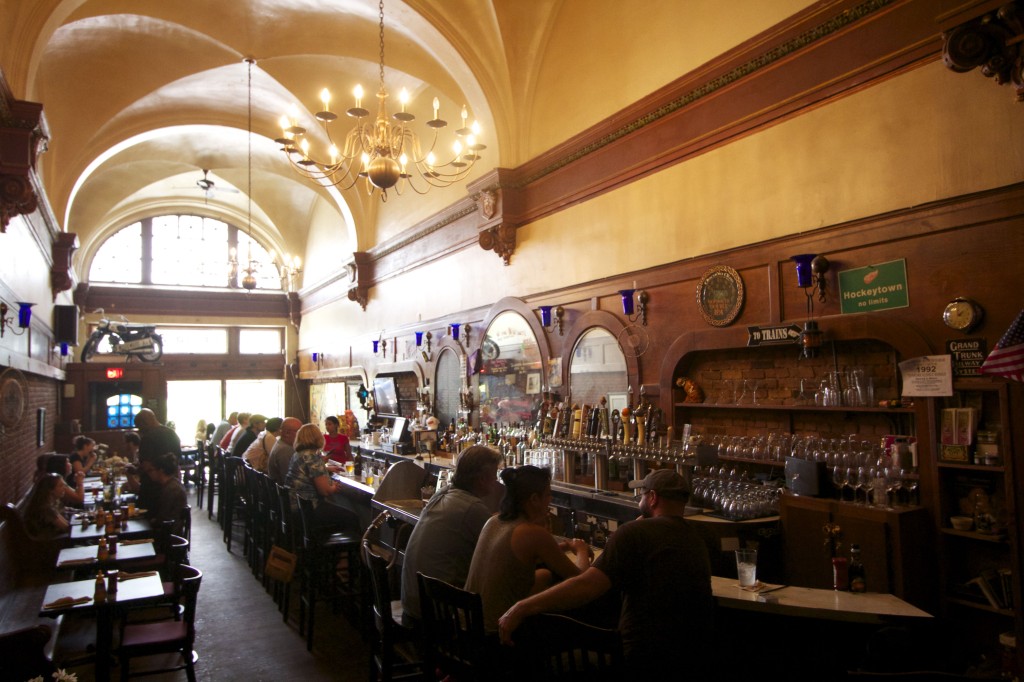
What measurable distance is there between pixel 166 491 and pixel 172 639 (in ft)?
8.31

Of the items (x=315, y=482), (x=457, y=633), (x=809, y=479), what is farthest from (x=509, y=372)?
(x=457, y=633)

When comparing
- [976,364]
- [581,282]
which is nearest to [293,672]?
[581,282]

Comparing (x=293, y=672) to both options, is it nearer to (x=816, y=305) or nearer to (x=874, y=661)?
(x=874, y=661)

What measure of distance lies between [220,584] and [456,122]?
647 centimetres

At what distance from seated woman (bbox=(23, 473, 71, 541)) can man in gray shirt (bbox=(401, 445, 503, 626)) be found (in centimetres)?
421

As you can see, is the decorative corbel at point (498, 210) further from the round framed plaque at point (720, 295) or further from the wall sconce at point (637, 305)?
the round framed plaque at point (720, 295)

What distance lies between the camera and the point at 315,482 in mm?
6605

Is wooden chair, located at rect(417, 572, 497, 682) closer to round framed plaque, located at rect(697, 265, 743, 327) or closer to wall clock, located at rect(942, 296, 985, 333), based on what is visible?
wall clock, located at rect(942, 296, 985, 333)

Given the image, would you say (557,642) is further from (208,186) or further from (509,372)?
(208,186)

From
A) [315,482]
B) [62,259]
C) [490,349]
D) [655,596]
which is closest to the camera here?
[655,596]

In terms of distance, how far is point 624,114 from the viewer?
254 inches

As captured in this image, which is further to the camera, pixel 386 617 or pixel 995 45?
pixel 386 617

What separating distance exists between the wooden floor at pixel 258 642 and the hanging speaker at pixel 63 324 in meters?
6.06

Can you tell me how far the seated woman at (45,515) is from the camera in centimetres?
614
